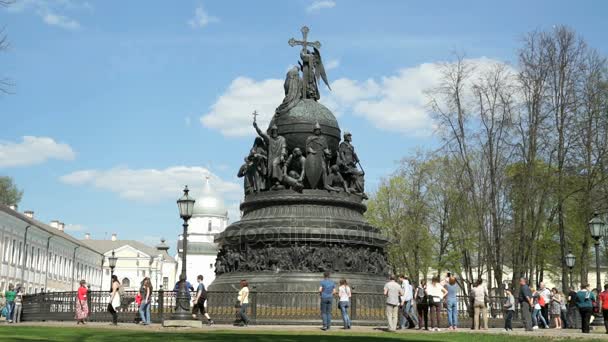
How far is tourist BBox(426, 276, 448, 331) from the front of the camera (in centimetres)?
2269

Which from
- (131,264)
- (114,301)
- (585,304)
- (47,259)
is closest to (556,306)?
(585,304)

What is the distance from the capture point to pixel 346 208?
99.6 ft

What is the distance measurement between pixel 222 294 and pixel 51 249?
61922 millimetres

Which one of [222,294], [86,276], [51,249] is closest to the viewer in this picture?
[222,294]

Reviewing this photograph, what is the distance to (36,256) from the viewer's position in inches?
3000

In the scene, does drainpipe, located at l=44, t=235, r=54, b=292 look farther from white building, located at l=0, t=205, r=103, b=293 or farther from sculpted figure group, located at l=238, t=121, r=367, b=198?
sculpted figure group, located at l=238, t=121, r=367, b=198

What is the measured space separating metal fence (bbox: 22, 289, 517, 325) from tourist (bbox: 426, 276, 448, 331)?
195 centimetres

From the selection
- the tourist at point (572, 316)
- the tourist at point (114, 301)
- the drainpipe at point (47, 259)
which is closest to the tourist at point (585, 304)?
the tourist at point (572, 316)

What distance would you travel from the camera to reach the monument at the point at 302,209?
2791 centimetres

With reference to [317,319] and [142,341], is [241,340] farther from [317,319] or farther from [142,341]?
[317,319]

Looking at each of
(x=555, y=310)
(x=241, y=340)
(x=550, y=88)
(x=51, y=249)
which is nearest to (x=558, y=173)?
(x=550, y=88)

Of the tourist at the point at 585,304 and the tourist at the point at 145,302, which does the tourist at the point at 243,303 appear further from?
the tourist at the point at 585,304

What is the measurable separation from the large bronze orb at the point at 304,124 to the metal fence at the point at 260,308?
747cm

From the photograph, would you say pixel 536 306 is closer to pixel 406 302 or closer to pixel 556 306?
pixel 556 306
